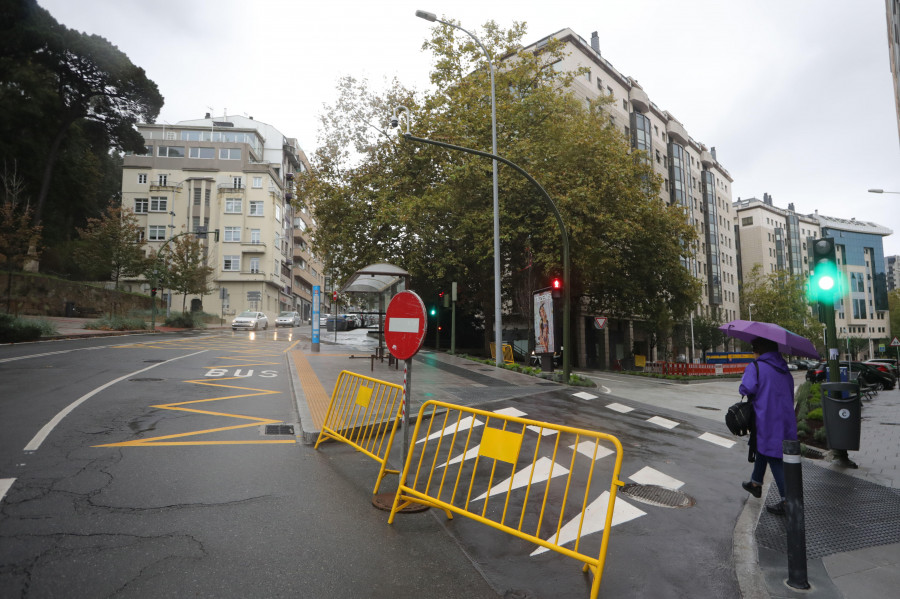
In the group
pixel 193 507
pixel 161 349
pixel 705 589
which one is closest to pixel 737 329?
pixel 705 589

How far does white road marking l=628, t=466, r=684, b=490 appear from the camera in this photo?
604 centimetres

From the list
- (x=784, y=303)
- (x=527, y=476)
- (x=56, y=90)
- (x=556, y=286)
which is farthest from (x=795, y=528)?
(x=784, y=303)

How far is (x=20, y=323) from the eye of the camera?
2083cm

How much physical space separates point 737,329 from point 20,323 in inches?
974

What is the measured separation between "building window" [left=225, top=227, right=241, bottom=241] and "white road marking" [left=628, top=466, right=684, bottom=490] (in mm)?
62400

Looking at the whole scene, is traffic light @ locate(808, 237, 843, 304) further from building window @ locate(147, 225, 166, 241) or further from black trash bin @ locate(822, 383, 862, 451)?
building window @ locate(147, 225, 166, 241)

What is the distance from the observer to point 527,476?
18.8 ft

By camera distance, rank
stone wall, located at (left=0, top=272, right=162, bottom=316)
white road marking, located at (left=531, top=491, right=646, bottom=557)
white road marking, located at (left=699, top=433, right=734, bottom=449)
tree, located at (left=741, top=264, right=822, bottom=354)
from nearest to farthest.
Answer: white road marking, located at (left=531, top=491, right=646, bottom=557) < white road marking, located at (left=699, top=433, right=734, bottom=449) < stone wall, located at (left=0, top=272, right=162, bottom=316) < tree, located at (left=741, top=264, right=822, bottom=354)

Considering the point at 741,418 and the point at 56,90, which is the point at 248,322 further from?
the point at 741,418

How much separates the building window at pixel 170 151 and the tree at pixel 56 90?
68.3ft

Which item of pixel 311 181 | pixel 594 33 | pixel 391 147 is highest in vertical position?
pixel 594 33

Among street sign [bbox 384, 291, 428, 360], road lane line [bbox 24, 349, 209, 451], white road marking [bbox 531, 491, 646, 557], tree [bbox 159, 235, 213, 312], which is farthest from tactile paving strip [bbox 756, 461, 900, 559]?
tree [bbox 159, 235, 213, 312]

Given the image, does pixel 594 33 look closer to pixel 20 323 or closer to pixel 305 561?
pixel 20 323

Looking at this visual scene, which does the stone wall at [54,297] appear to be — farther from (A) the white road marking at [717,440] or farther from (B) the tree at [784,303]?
(B) the tree at [784,303]
